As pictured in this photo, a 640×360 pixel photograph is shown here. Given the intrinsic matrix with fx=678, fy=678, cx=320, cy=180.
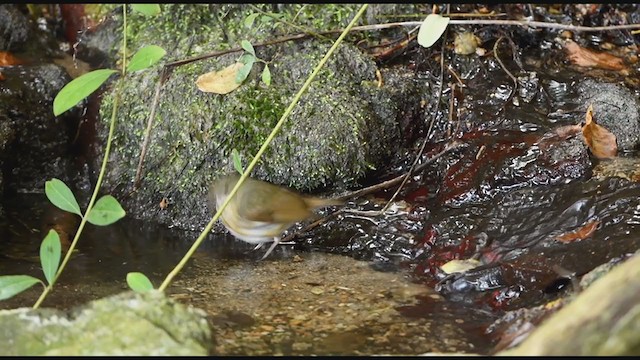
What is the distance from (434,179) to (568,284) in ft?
4.65

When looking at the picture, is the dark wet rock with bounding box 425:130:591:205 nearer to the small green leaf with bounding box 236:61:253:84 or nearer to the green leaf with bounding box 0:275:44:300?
the small green leaf with bounding box 236:61:253:84

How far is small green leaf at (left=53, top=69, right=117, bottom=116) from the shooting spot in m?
2.21

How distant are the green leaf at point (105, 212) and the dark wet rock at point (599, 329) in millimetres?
1302

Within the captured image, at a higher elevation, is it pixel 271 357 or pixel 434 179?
pixel 271 357

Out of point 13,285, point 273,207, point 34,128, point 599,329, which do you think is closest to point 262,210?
point 273,207

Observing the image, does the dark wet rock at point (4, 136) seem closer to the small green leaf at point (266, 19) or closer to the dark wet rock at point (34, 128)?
the dark wet rock at point (34, 128)

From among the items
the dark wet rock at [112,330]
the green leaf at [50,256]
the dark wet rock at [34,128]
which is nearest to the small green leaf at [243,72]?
the dark wet rock at [34,128]

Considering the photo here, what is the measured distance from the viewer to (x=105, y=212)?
2203 millimetres

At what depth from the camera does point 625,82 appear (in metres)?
4.28

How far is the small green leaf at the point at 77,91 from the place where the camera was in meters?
2.21

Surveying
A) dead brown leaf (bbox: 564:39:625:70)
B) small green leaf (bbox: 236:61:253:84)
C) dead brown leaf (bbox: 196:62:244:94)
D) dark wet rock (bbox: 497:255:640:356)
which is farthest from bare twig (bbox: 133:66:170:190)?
dark wet rock (bbox: 497:255:640:356)

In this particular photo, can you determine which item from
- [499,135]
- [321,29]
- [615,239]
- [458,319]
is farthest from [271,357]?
[321,29]

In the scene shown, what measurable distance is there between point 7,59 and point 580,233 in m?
3.97

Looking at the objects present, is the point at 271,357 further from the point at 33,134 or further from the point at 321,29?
the point at 33,134
